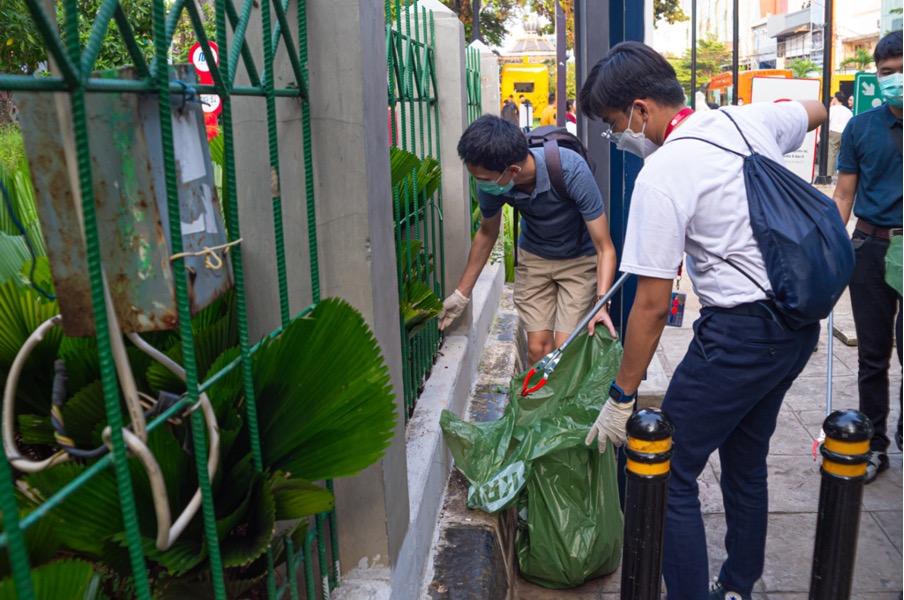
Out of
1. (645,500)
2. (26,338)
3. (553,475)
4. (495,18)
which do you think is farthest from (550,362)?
(495,18)

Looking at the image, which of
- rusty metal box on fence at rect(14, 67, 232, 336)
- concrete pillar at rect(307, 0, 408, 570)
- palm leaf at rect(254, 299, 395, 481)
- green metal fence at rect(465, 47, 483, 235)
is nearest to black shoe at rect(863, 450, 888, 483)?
green metal fence at rect(465, 47, 483, 235)

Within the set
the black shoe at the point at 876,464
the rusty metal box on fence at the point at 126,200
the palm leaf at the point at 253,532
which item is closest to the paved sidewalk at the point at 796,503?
the black shoe at the point at 876,464

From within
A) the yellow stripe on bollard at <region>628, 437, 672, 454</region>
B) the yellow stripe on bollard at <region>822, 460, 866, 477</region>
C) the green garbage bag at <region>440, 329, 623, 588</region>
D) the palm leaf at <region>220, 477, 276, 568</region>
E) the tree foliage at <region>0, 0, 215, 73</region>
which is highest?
the tree foliage at <region>0, 0, 215, 73</region>

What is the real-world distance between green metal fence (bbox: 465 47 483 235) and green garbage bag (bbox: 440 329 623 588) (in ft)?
7.82

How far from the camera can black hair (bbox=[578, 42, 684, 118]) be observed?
2672 mm

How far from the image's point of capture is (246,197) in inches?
78.5

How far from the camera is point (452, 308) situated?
414 cm

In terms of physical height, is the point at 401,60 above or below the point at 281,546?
above

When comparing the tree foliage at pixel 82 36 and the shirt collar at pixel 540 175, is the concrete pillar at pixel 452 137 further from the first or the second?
the tree foliage at pixel 82 36

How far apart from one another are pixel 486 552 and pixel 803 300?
→ 1.28 m

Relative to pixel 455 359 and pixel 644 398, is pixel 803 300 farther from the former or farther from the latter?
pixel 644 398

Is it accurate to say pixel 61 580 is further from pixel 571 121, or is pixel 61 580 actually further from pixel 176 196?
pixel 571 121

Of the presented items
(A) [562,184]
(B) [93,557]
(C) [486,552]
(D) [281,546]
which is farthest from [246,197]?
(A) [562,184]

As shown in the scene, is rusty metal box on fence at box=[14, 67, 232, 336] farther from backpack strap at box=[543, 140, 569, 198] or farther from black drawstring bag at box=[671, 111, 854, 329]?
backpack strap at box=[543, 140, 569, 198]
